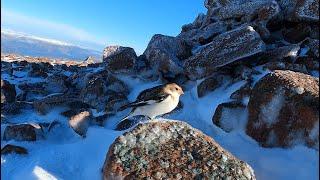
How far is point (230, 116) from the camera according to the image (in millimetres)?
15078

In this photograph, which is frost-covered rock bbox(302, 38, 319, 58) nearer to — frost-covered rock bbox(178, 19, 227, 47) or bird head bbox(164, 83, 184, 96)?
frost-covered rock bbox(178, 19, 227, 47)

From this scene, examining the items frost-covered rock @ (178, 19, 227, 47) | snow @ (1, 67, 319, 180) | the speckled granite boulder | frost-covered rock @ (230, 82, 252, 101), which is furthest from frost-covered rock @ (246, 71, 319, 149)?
frost-covered rock @ (178, 19, 227, 47)

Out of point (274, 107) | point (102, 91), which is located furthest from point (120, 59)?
point (274, 107)

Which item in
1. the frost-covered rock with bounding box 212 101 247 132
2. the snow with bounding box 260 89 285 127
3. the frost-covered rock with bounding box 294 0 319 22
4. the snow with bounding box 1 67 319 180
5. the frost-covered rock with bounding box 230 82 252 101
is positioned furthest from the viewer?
Answer: the frost-covered rock with bounding box 294 0 319 22

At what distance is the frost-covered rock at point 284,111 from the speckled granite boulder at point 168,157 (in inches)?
72.7

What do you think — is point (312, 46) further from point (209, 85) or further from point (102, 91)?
point (102, 91)

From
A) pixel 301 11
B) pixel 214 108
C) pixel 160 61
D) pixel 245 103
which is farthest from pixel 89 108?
pixel 301 11

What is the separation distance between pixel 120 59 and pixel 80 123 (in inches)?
222

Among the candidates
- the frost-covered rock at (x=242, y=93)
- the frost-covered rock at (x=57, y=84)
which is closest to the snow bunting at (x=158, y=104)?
the frost-covered rock at (x=242, y=93)

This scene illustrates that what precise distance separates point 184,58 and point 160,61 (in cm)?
120

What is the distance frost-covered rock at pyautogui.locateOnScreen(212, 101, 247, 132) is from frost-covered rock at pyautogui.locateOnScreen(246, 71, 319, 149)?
1.52ft

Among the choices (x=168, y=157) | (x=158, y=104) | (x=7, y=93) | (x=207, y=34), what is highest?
(x=207, y=34)

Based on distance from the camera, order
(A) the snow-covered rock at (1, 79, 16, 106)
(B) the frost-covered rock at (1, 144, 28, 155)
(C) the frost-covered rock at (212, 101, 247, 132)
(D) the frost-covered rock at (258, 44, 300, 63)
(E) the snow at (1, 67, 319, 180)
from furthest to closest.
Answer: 1. (A) the snow-covered rock at (1, 79, 16, 106)
2. (D) the frost-covered rock at (258, 44, 300, 63)
3. (C) the frost-covered rock at (212, 101, 247, 132)
4. (B) the frost-covered rock at (1, 144, 28, 155)
5. (E) the snow at (1, 67, 319, 180)

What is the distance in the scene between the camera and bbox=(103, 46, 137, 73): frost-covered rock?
842 inches
